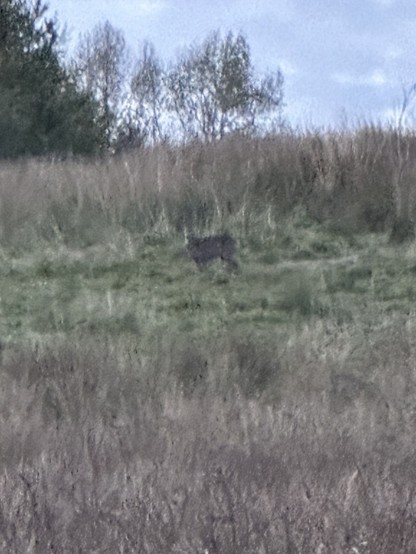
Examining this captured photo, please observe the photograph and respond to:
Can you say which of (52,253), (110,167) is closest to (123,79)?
(110,167)

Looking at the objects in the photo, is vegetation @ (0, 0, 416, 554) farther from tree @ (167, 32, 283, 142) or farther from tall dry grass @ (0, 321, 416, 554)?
tree @ (167, 32, 283, 142)

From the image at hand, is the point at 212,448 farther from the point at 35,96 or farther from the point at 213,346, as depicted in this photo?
the point at 35,96

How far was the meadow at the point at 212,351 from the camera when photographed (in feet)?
23.1

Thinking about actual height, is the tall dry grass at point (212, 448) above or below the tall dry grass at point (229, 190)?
below

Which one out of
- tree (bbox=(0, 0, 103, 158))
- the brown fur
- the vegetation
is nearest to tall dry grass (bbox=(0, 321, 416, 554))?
the vegetation

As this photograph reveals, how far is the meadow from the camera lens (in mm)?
7051

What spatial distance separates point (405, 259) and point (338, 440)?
7.05 metres

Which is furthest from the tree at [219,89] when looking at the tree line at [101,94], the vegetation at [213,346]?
the vegetation at [213,346]

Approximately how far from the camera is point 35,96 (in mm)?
31453

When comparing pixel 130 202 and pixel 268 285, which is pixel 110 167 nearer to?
pixel 130 202

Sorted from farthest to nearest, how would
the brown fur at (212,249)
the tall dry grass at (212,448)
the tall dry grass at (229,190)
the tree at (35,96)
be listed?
the tree at (35,96) < the tall dry grass at (229,190) < the brown fur at (212,249) < the tall dry grass at (212,448)

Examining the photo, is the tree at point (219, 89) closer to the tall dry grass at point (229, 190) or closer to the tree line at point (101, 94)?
the tree line at point (101, 94)

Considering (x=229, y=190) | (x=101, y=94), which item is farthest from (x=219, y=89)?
→ (x=229, y=190)

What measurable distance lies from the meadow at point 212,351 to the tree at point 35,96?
23.4ft
